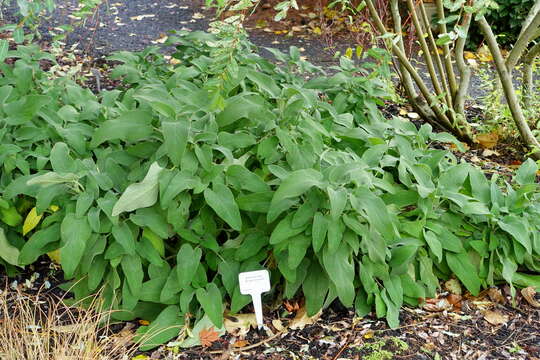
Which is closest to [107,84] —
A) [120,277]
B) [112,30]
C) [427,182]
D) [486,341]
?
[112,30]

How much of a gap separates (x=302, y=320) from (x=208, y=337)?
389 mm

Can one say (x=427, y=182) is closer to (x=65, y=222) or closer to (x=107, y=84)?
(x=65, y=222)

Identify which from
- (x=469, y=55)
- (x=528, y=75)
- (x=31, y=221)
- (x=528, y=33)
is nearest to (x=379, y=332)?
(x=31, y=221)

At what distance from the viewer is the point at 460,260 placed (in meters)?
2.75

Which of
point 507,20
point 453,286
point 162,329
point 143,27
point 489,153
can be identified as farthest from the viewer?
point 143,27

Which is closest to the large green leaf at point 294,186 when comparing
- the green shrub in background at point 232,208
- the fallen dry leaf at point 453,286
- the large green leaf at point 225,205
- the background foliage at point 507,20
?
the green shrub in background at point 232,208

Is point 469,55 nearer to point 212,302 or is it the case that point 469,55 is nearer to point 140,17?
point 140,17

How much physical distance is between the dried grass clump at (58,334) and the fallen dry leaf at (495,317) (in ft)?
4.79

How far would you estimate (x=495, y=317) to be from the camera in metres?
2.71

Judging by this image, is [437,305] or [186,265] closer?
[186,265]

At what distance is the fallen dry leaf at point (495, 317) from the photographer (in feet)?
8.82

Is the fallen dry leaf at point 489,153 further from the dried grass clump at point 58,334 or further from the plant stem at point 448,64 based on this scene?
the dried grass clump at point 58,334

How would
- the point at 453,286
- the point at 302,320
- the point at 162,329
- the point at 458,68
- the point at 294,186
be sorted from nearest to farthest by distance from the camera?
the point at 294,186 → the point at 162,329 → the point at 302,320 → the point at 453,286 → the point at 458,68

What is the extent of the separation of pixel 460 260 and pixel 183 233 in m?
1.18
